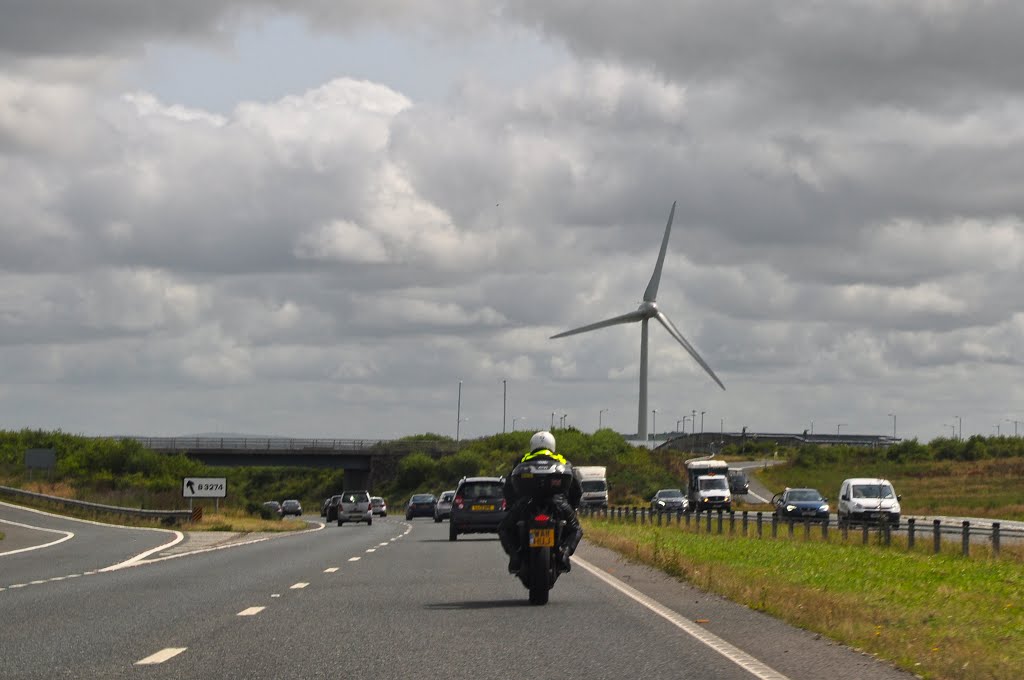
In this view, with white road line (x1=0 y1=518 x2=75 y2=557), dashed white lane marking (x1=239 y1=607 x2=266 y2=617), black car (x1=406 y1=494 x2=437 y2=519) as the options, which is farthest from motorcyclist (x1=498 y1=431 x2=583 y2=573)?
black car (x1=406 y1=494 x2=437 y2=519)

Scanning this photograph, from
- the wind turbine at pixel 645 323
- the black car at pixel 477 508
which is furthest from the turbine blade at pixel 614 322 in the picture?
the black car at pixel 477 508

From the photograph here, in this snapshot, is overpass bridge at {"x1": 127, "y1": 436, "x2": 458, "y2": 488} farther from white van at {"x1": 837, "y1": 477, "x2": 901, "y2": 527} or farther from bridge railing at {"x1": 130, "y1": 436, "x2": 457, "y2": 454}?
white van at {"x1": 837, "y1": 477, "x2": 901, "y2": 527}

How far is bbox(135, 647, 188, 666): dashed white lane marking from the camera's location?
11.3 metres

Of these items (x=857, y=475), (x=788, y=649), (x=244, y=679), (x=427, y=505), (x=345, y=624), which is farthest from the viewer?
(x=857, y=475)

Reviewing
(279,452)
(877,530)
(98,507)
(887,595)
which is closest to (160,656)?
(887,595)

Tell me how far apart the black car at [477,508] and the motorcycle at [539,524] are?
2042cm

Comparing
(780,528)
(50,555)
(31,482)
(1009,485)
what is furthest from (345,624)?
(1009,485)

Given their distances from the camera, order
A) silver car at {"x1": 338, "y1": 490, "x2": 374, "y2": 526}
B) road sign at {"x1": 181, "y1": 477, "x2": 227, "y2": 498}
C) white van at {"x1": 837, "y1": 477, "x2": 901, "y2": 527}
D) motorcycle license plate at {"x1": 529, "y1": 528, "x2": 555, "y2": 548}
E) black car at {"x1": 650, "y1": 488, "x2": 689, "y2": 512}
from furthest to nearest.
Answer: black car at {"x1": 650, "y1": 488, "x2": 689, "y2": 512}
silver car at {"x1": 338, "y1": 490, "x2": 374, "y2": 526}
road sign at {"x1": 181, "y1": 477, "x2": 227, "y2": 498}
white van at {"x1": 837, "y1": 477, "x2": 901, "y2": 527}
motorcycle license plate at {"x1": 529, "y1": 528, "x2": 555, "y2": 548}

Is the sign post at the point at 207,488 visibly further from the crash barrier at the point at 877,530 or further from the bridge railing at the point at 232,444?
the bridge railing at the point at 232,444

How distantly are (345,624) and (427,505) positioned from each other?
2468 inches

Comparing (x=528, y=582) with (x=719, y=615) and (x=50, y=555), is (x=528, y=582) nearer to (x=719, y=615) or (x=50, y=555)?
(x=719, y=615)

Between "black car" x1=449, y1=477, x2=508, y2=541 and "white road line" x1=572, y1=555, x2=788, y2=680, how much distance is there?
16.9 m

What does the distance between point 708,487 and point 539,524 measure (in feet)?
200

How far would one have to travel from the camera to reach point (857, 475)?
401 feet
